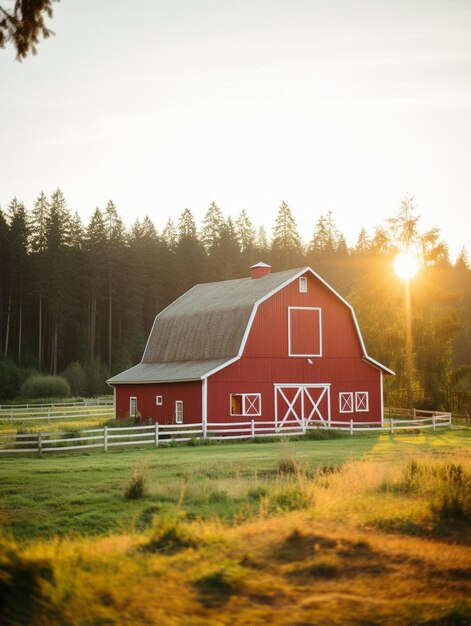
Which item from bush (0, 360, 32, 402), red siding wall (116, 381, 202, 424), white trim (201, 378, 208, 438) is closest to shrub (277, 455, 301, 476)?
white trim (201, 378, 208, 438)

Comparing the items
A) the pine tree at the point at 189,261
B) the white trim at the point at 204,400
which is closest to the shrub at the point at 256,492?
the white trim at the point at 204,400

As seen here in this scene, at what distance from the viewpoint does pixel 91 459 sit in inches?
939

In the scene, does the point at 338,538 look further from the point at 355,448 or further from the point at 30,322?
the point at 30,322

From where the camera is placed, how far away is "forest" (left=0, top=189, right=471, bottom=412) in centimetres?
4875

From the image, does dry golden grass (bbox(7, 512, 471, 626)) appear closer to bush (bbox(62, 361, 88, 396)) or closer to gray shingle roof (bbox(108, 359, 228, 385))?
gray shingle roof (bbox(108, 359, 228, 385))

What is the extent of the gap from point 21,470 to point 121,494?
19.2ft

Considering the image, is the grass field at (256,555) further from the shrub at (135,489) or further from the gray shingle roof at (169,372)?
the gray shingle roof at (169,372)

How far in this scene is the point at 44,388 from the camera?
61312 millimetres

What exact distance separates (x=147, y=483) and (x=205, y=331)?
77.1ft

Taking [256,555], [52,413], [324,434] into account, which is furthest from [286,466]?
[52,413]

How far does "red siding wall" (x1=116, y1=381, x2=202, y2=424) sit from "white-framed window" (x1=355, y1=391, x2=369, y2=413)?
9123 millimetres

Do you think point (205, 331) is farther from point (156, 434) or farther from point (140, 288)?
point (140, 288)

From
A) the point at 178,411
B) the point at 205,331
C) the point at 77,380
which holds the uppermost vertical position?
the point at 205,331

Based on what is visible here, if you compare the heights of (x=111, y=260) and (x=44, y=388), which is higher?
(x=111, y=260)
